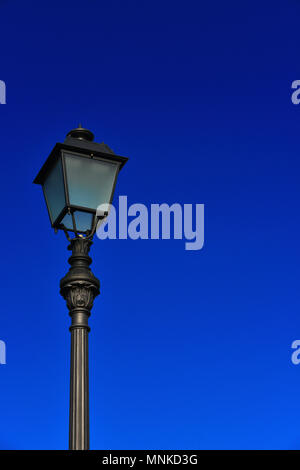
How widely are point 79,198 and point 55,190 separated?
0.34 metres

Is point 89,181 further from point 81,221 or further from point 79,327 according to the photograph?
point 79,327

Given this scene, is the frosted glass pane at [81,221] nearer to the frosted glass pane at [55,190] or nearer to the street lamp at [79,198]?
the street lamp at [79,198]

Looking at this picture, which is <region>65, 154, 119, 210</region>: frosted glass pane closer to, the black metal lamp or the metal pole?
the black metal lamp

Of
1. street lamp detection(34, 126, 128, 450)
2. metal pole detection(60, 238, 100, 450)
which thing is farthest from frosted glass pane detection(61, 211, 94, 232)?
metal pole detection(60, 238, 100, 450)

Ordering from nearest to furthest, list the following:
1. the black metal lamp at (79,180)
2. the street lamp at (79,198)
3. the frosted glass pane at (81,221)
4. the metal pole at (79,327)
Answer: the metal pole at (79,327) < the street lamp at (79,198) < the black metal lamp at (79,180) < the frosted glass pane at (81,221)

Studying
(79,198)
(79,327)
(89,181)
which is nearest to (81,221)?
(79,198)

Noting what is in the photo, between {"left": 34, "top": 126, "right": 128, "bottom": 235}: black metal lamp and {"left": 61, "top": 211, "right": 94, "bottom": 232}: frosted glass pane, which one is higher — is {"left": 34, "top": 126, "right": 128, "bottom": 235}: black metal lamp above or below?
above

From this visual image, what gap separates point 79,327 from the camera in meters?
6.65

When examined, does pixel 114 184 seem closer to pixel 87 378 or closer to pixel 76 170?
pixel 76 170

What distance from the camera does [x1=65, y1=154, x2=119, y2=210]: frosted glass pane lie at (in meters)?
7.05

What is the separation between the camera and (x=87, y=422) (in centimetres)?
622

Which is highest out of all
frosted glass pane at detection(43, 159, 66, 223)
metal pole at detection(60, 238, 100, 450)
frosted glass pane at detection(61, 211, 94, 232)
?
frosted glass pane at detection(43, 159, 66, 223)

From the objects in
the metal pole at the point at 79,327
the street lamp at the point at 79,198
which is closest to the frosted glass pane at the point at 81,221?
the street lamp at the point at 79,198

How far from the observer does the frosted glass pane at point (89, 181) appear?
Result: 705 cm
